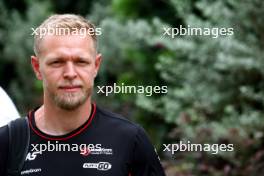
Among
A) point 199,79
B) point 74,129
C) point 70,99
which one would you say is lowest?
point 199,79

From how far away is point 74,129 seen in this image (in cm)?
307

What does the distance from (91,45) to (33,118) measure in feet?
1.17

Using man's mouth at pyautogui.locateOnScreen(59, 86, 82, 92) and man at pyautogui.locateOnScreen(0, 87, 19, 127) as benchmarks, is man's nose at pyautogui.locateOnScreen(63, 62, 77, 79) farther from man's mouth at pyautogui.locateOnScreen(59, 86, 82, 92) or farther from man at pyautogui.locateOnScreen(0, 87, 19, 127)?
man at pyautogui.locateOnScreen(0, 87, 19, 127)

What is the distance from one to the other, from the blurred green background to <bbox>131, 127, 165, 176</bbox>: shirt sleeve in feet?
10.7

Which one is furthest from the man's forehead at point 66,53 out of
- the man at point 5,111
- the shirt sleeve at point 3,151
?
the man at point 5,111

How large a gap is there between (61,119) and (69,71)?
0.18 meters

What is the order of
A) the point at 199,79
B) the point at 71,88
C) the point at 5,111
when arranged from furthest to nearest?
the point at 199,79, the point at 5,111, the point at 71,88

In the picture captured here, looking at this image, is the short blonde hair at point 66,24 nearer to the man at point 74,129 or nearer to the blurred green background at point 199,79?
the man at point 74,129

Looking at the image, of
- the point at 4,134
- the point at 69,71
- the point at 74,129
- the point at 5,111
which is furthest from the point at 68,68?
the point at 5,111

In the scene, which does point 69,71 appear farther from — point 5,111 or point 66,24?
point 5,111

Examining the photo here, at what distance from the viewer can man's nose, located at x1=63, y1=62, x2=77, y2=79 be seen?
3.06 meters

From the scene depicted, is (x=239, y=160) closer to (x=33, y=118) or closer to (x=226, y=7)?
(x=226, y=7)

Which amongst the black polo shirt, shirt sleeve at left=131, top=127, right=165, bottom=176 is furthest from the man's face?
shirt sleeve at left=131, top=127, right=165, bottom=176

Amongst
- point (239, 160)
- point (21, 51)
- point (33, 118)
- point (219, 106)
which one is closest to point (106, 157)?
point (33, 118)
